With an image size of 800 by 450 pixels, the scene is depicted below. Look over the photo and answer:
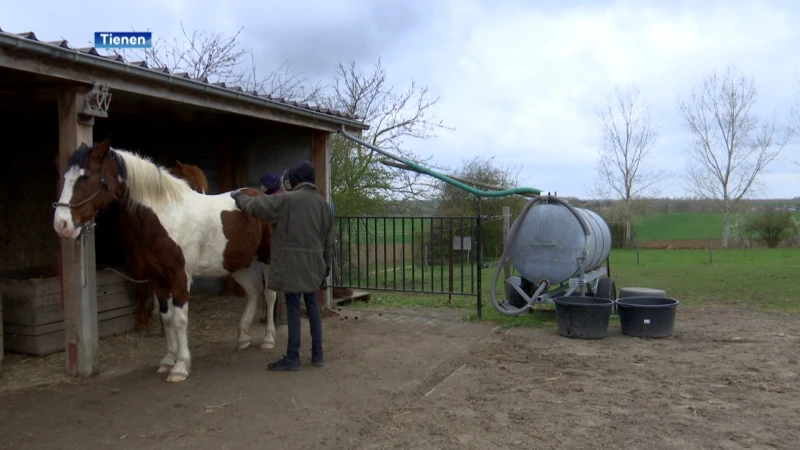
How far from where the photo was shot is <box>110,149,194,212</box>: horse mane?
4363mm

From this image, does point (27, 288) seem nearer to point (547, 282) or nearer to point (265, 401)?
point (265, 401)

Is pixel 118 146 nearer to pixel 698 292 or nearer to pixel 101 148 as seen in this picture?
pixel 101 148

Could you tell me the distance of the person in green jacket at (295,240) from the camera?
4652 mm

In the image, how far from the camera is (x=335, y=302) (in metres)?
7.97

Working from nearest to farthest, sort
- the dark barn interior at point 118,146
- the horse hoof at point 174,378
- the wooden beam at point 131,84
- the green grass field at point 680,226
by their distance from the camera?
the wooden beam at point 131,84 < the horse hoof at point 174,378 < the dark barn interior at point 118,146 < the green grass field at point 680,226

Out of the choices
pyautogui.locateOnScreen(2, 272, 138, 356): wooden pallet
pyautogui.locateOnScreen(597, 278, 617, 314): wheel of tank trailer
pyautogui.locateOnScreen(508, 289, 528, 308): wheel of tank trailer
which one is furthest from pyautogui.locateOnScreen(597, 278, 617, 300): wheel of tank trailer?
pyautogui.locateOnScreen(2, 272, 138, 356): wooden pallet

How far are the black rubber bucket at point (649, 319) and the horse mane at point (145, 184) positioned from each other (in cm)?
491

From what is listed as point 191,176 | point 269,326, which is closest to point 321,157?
point 191,176

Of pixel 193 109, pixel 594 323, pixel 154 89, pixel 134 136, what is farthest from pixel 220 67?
pixel 594 323

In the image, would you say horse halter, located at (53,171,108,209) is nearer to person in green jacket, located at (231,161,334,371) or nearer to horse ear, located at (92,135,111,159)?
horse ear, located at (92,135,111,159)

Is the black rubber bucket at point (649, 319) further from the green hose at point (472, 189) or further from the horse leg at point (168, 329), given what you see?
the horse leg at point (168, 329)

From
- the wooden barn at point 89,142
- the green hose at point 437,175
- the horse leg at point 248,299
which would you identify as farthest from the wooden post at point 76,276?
the green hose at point 437,175

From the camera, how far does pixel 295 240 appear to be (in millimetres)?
4652

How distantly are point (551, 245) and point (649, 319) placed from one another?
4.63 ft
